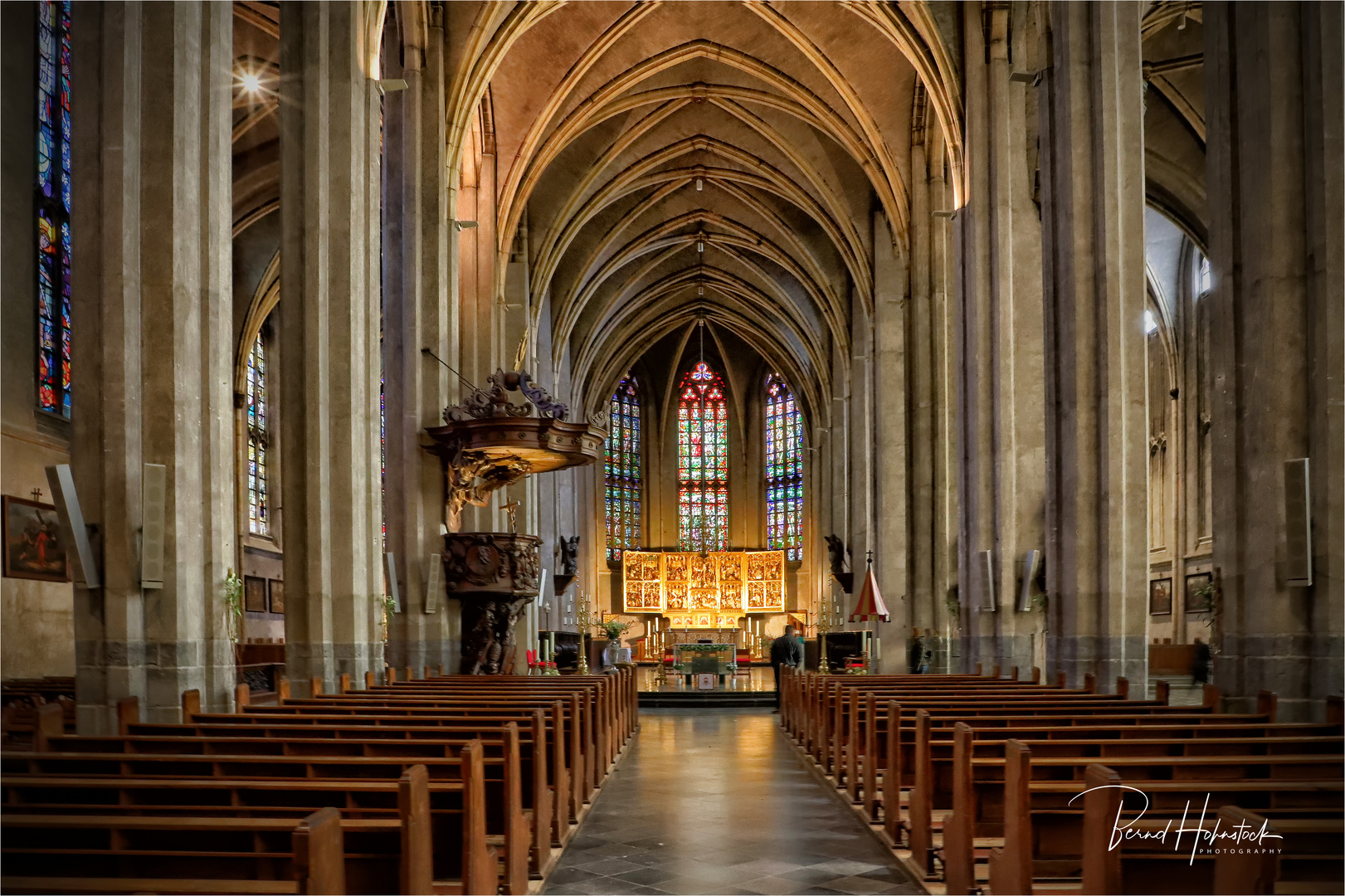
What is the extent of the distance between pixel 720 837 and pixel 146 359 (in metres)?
5.20

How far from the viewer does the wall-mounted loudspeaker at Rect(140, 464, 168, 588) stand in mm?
7988

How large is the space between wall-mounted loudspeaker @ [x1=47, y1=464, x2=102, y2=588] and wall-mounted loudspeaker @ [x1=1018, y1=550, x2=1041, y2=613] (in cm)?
1088

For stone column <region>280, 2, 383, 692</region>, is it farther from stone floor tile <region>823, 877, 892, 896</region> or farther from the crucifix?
the crucifix

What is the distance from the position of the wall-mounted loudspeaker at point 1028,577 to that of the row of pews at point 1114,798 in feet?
19.1

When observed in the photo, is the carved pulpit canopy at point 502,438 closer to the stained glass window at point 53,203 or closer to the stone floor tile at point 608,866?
the stained glass window at point 53,203

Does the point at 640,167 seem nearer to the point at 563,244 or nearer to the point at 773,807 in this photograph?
the point at 563,244

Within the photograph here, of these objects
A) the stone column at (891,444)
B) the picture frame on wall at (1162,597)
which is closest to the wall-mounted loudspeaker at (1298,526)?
the stone column at (891,444)

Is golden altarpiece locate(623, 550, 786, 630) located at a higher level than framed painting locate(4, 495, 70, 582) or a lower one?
lower

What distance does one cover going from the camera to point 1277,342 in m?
7.85

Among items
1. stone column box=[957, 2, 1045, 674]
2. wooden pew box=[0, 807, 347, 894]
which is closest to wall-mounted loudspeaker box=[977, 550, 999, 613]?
stone column box=[957, 2, 1045, 674]

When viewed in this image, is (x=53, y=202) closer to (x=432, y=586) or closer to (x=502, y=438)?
(x=502, y=438)

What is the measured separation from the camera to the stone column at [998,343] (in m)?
16.0

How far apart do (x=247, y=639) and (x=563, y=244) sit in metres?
11.9

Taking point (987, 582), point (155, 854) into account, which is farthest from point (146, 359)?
point (987, 582)
